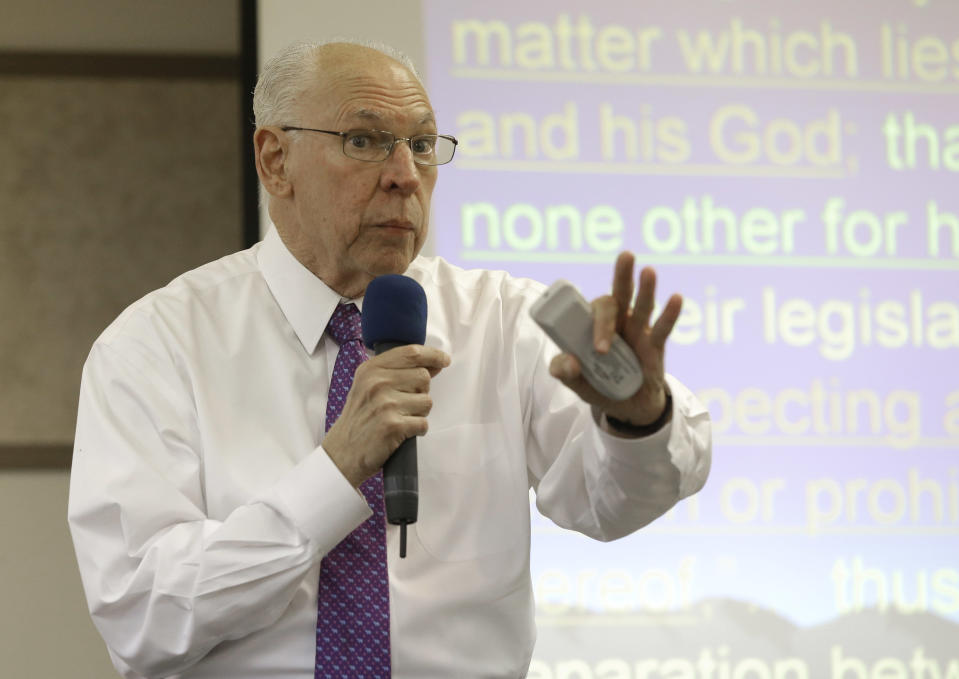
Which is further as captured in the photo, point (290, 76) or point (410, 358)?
point (290, 76)

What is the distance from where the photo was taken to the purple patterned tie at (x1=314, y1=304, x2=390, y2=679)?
1.79 meters

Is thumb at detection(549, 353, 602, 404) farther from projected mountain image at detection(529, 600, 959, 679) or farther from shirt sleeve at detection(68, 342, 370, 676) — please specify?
projected mountain image at detection(529, 600, 959, 679)

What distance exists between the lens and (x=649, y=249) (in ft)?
11.1

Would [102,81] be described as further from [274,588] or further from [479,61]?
[274,588]

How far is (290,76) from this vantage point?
7.04ft

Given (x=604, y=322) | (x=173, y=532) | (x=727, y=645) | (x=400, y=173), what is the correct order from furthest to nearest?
(x=727, y=645)
(x=400, y=173)
(x=173, y=532)
(x=604, y=322)

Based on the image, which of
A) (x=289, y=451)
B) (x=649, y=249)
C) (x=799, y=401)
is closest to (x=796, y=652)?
(x=799, y=401)

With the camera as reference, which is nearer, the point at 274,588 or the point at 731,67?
the point at 274,588

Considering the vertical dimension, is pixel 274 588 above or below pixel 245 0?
below

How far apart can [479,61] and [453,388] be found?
167cm

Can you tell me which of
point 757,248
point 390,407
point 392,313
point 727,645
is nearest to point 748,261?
point 757,248

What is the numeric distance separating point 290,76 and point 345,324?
1.53 feet

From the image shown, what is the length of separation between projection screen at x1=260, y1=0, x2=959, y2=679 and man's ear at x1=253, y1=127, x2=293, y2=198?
1189mm

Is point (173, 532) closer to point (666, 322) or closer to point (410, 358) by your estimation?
point (410, 358)
